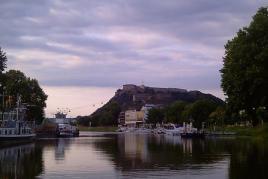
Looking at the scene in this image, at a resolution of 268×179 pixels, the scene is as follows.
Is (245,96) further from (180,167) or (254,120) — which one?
(180,167)

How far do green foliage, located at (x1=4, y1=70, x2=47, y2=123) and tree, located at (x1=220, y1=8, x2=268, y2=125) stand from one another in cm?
6053

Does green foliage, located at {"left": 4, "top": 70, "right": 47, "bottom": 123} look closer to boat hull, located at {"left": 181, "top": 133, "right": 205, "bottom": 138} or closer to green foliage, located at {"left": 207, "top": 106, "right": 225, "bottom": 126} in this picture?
boat hull, located at {"left": 181, "top": 133, "right": 205, "bottom": 138}

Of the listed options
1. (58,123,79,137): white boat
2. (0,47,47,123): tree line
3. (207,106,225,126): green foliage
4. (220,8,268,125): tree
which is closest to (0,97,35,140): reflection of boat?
(0,47,47,123): tree line

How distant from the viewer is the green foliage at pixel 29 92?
127m

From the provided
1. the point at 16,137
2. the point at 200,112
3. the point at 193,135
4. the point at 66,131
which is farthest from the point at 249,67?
the point at 200,112

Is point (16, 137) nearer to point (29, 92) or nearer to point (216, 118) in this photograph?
point (29, 92)

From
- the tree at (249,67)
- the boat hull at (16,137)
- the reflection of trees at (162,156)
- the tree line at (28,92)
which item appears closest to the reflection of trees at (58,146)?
the boat hull at (16,137)

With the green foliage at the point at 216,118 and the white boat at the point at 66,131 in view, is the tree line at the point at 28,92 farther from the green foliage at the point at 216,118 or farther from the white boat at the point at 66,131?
the green foliage at the point at 216,118

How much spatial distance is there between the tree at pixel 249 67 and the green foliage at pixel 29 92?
6053cm

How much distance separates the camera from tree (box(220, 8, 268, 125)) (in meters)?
71.8

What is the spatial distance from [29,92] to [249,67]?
71.4 metres

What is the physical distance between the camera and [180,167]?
34000 mm

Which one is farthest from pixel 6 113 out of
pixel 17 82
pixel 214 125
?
pixel 214 125

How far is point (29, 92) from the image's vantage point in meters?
132
